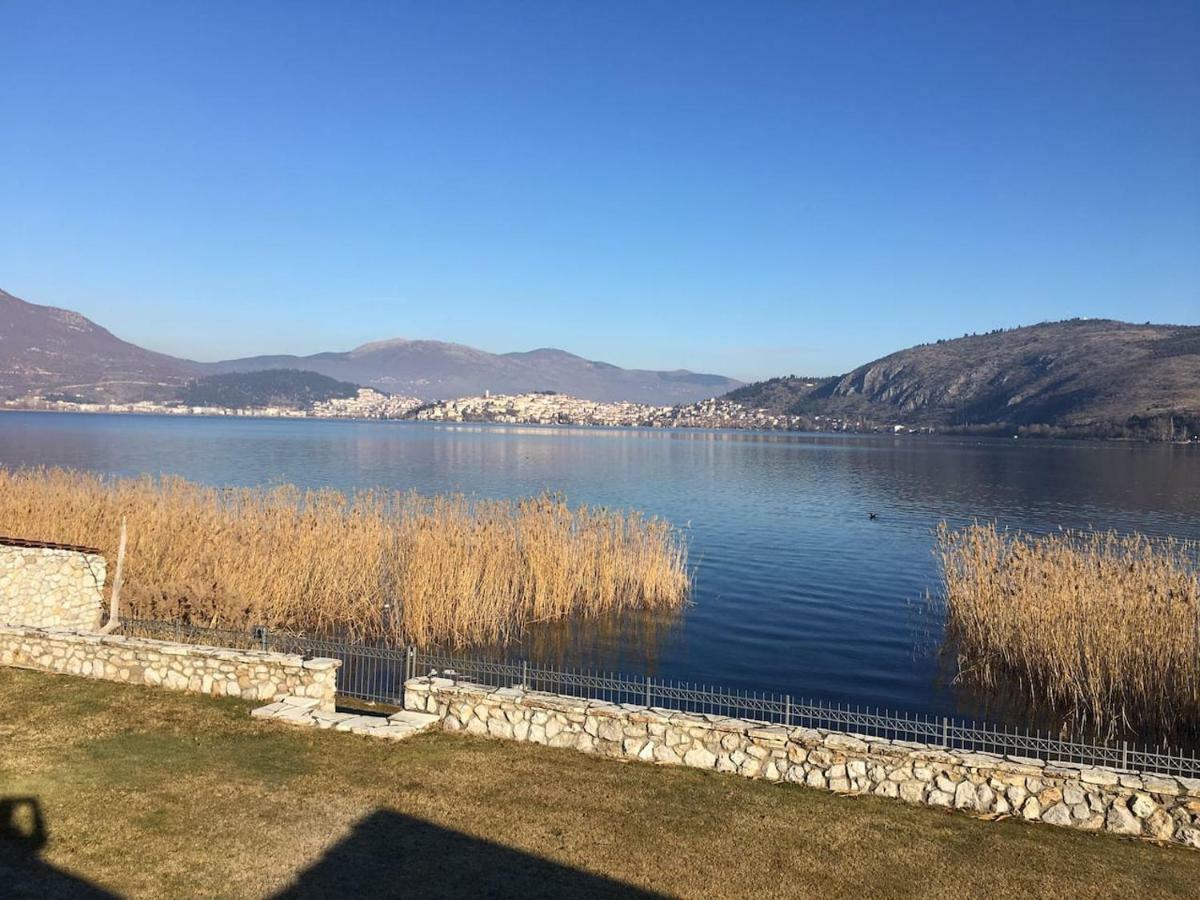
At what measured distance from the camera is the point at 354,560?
2308 centimetres

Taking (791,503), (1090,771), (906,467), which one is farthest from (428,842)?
(906,467)

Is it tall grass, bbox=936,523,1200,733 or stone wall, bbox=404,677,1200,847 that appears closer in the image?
stone wall, bbox=404,677,1200,847

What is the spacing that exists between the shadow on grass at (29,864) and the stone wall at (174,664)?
174 inches

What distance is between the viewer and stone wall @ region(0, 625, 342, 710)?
13641 millimetres

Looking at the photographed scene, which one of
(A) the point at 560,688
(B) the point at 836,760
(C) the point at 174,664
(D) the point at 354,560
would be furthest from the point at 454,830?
(D) the point at 354,560

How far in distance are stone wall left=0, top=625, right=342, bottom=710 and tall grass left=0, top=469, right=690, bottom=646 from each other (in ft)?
14.4

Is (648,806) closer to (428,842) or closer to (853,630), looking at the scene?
(428,842)

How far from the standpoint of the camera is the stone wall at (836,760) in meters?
10.3

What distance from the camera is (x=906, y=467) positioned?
A: 89812mm

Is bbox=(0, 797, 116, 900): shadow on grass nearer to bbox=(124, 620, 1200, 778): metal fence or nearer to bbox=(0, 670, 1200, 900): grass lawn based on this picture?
bbox=(0, 670, 1200, 900): grass lawn

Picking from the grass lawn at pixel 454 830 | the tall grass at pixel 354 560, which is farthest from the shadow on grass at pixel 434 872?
the tall grass at pixel 354 560

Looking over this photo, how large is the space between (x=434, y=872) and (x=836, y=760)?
5.57 metres

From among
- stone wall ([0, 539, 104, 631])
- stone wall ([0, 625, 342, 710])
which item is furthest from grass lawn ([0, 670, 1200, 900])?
stone wall ([0, 539, 104, 631])

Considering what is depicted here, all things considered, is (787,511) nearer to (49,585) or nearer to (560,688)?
(560,688)
